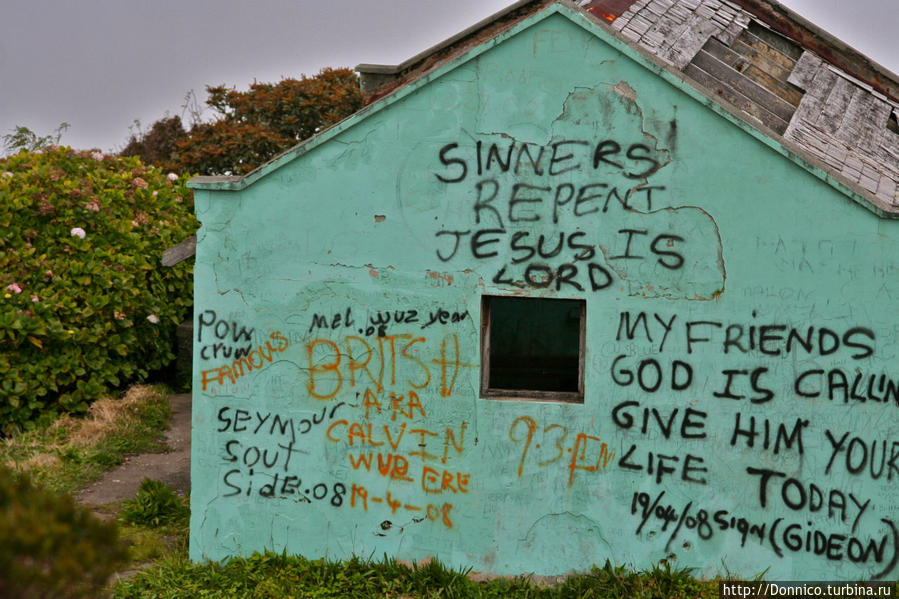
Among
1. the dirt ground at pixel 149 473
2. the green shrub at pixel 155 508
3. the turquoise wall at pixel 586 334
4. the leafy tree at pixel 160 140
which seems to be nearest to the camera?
the turquoise wall at pixel 586 334

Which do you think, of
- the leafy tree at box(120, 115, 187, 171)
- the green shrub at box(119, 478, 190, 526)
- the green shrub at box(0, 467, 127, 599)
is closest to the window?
the green shrub at box(119, 478, 190, 526)

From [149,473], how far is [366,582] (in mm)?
3967

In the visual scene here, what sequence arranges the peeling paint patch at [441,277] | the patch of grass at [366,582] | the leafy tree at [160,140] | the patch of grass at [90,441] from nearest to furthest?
the patch of grass at [366,582] → the peeling paint patch at [441,277] → the patch of grass at [90,441] → the leafy tree at [160,140]

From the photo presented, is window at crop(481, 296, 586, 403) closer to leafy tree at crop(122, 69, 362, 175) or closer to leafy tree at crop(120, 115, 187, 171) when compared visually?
leafy tree at crop(122, 69, 362, 175)

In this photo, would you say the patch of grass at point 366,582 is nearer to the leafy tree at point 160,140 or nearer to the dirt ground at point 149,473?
the dirt ground at point 149,473

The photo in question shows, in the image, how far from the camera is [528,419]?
6.49 metres

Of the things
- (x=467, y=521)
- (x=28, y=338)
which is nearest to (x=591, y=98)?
(x=467, y=521)

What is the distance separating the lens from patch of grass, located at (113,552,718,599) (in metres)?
6.35

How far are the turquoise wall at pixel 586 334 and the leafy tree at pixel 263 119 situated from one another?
542 inches

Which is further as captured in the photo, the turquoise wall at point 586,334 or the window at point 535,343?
the window at point 535,343

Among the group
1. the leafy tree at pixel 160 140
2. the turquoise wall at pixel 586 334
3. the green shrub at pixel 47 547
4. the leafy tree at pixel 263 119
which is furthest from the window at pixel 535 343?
the leafy tree at pixel 160 140

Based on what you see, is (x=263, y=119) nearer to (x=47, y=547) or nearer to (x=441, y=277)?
(x=441, y=277)

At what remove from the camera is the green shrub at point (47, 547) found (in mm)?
2969

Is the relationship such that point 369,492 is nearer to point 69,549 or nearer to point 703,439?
point 703,439
